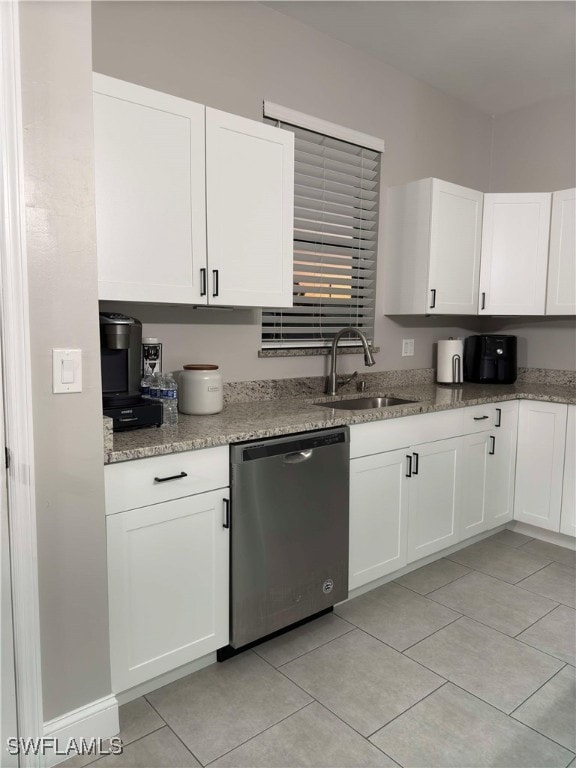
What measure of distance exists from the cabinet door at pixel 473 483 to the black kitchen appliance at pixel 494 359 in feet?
→ 2.24

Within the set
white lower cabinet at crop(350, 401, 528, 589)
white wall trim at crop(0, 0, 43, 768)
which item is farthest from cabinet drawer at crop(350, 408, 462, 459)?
white wall trim at crop(0, 0, 43, 768)

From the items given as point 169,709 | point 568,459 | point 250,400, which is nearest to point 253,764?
point 169,709

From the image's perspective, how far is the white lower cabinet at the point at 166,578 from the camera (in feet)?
5.61

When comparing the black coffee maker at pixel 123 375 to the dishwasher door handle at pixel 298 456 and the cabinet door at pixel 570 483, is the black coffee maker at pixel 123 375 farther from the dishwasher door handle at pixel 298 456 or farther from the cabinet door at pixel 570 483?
the cabinet door at pixel 570 483

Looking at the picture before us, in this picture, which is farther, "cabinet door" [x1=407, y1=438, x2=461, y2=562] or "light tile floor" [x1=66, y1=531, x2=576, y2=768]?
"cabinet door" [x1=407, y1=438, x2=461, y2=562]

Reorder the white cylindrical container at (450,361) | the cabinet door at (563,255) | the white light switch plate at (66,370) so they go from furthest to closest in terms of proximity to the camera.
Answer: the white cylindrical container at (450,361)
the cabinet door at (563,255)
the white light switch plate at (66,370)

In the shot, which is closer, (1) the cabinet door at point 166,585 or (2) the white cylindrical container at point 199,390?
(1) the cabinet door at point 166,585

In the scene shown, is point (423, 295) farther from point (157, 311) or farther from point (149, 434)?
point (149, 434)

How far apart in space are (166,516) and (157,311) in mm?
970

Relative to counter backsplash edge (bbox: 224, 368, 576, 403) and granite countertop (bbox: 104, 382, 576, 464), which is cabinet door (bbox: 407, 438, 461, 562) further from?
counter backsplash edge (bbox: 224, 368, 576, 403)

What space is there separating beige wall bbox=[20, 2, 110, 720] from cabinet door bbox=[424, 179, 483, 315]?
2158 millimetres

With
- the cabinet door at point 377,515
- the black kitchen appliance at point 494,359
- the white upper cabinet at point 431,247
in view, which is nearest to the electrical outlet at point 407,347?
the white upper cabinet at point 431,247

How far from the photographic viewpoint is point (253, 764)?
158 cm

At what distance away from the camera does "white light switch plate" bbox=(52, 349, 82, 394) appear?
4.83 ft
